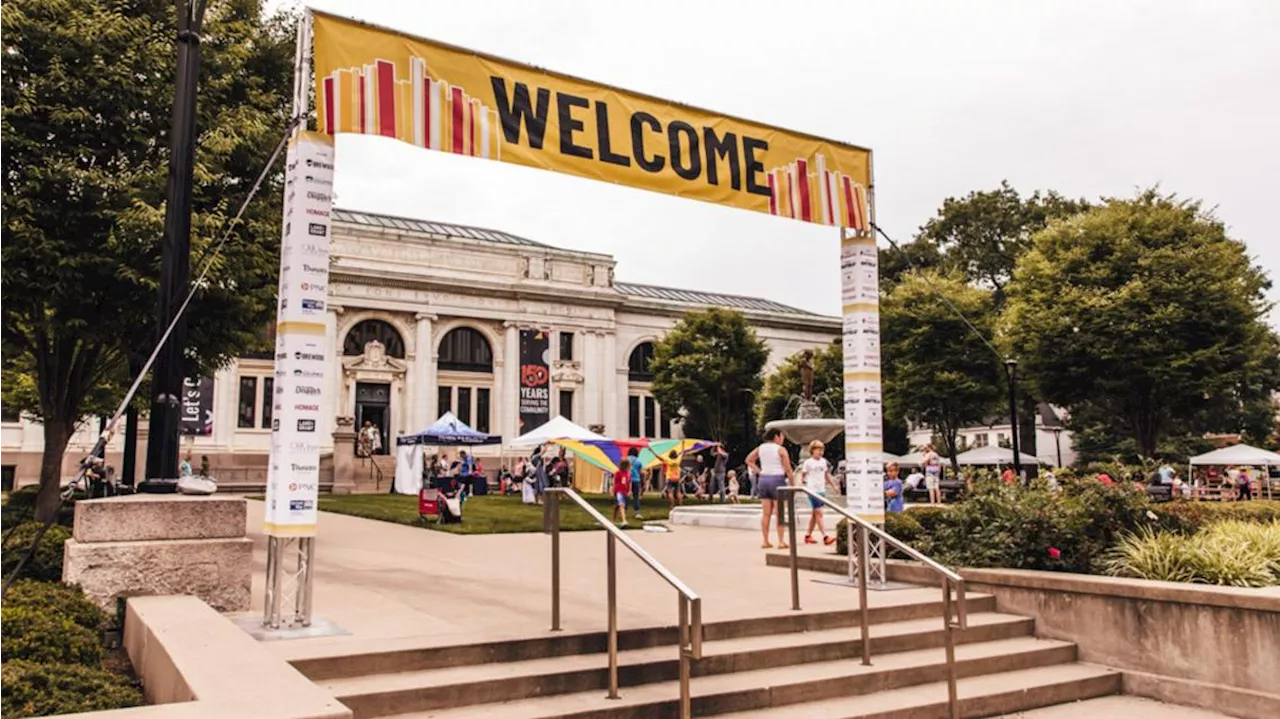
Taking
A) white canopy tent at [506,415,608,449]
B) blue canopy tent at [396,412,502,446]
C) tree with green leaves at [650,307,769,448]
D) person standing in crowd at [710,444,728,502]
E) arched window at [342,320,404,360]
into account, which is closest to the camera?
white canopy tent at [506,415,608,449]

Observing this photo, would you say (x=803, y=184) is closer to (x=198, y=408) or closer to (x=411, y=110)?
(x=411, y=110)

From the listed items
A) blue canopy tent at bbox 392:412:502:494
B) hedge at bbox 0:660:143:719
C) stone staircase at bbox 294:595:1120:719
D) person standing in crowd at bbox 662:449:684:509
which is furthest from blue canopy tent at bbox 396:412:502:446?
hedge at bbox 0:660:143:719

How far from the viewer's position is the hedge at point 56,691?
15.5 feet

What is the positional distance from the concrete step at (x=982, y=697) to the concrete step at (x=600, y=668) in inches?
21.2

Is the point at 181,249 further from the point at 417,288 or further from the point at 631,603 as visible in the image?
the point at 417,288

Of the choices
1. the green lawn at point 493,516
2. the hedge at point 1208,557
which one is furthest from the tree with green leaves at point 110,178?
the hedge at point 1208,557

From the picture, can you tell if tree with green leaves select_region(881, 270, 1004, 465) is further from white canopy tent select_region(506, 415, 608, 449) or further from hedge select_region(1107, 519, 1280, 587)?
hedge select_region(1107, 519, 1280, 587)

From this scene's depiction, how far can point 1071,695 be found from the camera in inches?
302

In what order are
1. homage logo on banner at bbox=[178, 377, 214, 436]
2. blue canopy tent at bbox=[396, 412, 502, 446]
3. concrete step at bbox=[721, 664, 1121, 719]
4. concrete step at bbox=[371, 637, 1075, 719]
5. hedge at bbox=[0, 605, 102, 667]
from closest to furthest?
hedge at bbox=[0, 605, 102, 667]
concrete step at bbox=[371, 637, 1075, 719]
concrete step at bbox=[721, 664, 1121, 719]
blue canopy tent at bbox=[396, 412, 502, 446]
homage logo on banner at bbox=[178, 377, 214, 436]

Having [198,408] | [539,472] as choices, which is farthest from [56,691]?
[198,408]

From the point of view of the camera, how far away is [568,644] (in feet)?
22.3

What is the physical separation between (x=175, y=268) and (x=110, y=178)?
5.35 metres

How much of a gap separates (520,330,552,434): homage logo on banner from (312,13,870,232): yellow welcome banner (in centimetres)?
4761

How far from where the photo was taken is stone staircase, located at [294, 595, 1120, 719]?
5.87m
